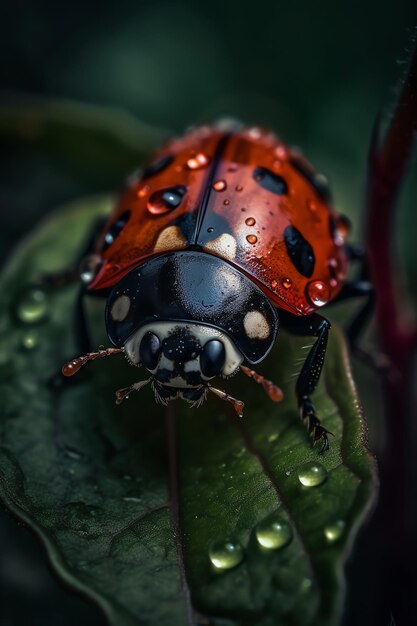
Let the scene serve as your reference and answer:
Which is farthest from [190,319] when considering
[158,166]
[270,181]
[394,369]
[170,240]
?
[394,369]

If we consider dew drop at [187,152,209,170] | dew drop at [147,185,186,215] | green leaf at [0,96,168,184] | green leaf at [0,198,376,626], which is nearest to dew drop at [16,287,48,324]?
green leaf at [0,198,376,626]

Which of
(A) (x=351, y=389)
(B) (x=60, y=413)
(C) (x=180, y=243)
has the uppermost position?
(C) (x=180, y=243)

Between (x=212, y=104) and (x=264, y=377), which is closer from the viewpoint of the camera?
(x=264, y=377)

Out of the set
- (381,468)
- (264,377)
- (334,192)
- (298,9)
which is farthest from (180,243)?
(298,9)

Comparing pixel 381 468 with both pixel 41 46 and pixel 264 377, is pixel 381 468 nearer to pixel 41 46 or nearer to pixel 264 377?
pixel 264 377

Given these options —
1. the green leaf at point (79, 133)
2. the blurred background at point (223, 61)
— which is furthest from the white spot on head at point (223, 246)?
the blurred background at point (223, 61)

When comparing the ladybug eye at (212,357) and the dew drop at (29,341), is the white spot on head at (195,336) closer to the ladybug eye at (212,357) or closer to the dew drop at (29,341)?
the ladybug eye at (212,357)
